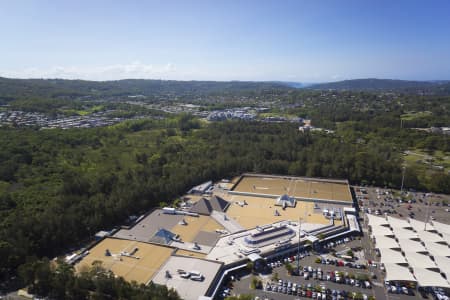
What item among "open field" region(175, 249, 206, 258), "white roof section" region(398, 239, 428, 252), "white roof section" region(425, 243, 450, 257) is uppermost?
"open field" region(175, 249, 206, 258)

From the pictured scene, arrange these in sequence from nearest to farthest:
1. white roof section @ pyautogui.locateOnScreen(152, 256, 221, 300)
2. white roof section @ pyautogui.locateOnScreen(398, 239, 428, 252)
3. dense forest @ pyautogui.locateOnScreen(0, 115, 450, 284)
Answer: white roof section @ pyautogui.locateOnScreen(152, 256, 221, 300), white roof section @ pyautogui.locateOnScreen(398, 239, 428, 252), dense forest @ pyautogui.locateOnScreen(0, 115, 450, 284)

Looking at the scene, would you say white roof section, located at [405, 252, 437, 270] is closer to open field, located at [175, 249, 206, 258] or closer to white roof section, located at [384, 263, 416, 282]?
white roof section, located at [384, 263, 416, 282]

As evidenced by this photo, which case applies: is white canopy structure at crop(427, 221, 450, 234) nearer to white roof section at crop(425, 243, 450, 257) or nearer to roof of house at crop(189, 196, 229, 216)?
white roof section at crop(425, 243, 450, 257)

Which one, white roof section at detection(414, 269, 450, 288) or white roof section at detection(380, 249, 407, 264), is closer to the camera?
white roof section at detection(414, 269, 450, 288)

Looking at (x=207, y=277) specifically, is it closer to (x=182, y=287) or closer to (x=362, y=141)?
(x=182, y=287)

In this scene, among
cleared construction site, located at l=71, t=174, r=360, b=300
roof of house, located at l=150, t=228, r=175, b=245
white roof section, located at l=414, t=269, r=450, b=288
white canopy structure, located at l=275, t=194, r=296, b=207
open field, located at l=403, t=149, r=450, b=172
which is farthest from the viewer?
open field, located at l=403, t=149, r=450, b=172

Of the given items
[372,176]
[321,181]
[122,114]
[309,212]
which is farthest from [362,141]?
[122,114]

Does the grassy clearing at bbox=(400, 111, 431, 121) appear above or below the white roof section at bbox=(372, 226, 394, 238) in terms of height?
above

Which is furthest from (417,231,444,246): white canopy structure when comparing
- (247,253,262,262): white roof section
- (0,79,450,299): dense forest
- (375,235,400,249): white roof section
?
(247,253,262,262): white roof section

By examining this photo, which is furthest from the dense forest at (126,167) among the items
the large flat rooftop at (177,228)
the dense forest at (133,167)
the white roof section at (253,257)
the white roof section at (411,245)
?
the white roof section at (411,245)
